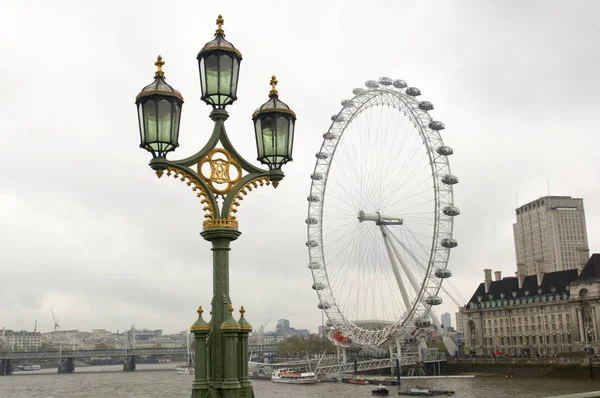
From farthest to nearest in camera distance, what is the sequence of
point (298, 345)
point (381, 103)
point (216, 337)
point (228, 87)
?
point (298, 345) → point (381, 103) → point (228, 87) → point (216, 337)

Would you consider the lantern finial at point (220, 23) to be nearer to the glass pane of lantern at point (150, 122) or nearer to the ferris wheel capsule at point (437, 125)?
the glass pane of lantern at point (150, 122)

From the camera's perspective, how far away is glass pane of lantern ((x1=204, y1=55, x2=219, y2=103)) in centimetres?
738

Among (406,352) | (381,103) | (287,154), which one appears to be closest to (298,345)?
(406,352)

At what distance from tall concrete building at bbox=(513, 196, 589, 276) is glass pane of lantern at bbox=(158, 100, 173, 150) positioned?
158 meters

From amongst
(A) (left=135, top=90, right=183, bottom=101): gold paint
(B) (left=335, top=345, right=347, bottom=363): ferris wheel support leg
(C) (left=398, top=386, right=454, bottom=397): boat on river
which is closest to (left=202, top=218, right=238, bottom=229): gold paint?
(A) (left=135, top=90, right=183, bottom=101): gold paint

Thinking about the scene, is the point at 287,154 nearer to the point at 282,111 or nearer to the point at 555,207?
the point at 282,111

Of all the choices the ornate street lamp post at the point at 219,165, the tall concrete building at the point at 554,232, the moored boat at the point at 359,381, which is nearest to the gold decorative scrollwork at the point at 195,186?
the ornate street lamp post at the point at 219,165

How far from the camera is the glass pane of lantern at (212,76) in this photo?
7379 mm

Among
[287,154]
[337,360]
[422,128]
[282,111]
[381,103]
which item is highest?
[381,103]

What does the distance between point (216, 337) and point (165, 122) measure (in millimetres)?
2331

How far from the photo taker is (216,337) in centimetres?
672

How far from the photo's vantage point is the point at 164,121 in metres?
6.95

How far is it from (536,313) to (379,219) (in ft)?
131

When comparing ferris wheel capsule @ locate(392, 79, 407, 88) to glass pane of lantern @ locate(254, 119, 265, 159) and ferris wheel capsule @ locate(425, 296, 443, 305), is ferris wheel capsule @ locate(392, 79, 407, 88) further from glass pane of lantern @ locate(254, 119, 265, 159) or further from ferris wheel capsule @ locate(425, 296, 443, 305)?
glass pane of lantern @ locate(254, 119, 265, 159)
